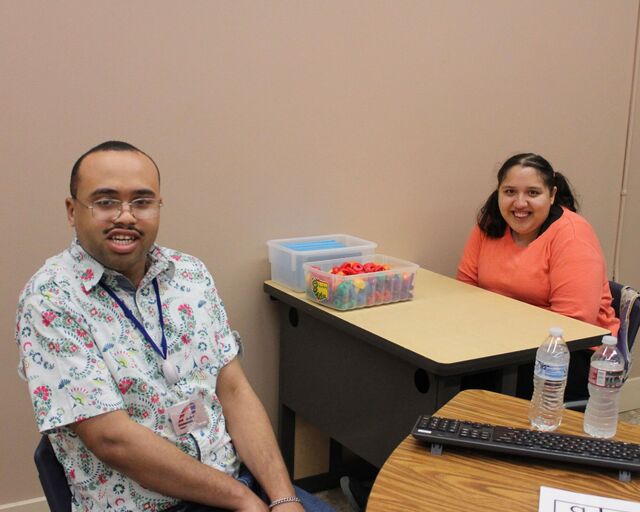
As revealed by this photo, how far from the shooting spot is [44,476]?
155 cm

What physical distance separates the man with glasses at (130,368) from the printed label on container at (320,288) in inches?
25.0

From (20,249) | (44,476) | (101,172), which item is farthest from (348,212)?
(44,476)

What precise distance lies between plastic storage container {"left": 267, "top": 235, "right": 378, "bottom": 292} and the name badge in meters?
0.90

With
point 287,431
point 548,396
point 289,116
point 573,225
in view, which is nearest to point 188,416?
point 548,396

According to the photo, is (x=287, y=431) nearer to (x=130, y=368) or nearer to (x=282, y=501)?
(x=282, y=501)

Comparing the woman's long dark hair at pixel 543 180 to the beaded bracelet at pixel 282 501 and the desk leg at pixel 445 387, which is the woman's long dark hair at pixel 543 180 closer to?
the desk leg at pixel 445 387

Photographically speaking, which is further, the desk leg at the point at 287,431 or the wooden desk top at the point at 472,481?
the desk leg at the point at 287,431

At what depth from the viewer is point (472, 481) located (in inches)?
51.0

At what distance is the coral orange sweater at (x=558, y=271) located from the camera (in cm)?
250

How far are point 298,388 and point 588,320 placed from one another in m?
1.03

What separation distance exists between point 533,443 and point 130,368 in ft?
2.74

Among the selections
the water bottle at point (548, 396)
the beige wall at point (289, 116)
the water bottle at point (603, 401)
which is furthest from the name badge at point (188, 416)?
the beige wall at point (289, 116)

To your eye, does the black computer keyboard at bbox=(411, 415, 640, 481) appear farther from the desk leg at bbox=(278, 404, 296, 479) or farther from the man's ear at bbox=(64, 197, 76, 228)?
the desk leg at bbox=(278, 404, 296, 479)

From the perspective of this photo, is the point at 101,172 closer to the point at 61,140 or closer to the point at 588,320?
the point at 61,140
